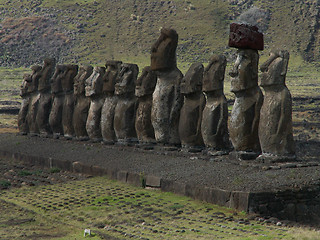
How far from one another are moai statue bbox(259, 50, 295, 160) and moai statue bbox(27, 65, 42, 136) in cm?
954

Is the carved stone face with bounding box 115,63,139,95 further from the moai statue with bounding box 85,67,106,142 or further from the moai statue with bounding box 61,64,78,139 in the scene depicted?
the moai statue with bounding box 61,64,78,139

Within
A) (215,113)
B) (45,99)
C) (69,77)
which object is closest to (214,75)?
(215,113)

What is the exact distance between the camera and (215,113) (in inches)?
555

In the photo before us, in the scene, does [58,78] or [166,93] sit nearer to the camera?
[166,93]

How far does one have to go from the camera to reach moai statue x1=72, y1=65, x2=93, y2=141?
18.5 meters

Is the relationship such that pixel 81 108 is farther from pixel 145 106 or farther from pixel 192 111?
pixel 192 111

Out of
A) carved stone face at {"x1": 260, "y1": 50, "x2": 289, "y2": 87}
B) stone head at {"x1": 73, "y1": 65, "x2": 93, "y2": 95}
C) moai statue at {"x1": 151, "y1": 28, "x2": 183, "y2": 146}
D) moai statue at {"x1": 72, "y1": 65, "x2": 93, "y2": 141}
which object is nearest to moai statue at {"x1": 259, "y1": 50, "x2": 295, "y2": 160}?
carved stone face at {"x1": 260, "y1": 50, "x2": 289, "y2": 87}

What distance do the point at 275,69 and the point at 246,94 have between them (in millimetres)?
939

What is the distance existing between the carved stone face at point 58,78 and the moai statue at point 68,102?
0.46 feet

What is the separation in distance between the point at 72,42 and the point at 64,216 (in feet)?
189

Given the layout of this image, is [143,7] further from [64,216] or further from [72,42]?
[64,216]

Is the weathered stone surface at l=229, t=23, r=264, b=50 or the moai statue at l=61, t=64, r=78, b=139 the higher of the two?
the weathered stone surface at l=229, t=23, r=264, b=50

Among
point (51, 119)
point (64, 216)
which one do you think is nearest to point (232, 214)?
point (64, 216)

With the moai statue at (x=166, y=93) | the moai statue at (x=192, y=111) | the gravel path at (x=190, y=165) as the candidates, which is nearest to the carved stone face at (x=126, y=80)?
the moai statue at (x=166, y=93)
